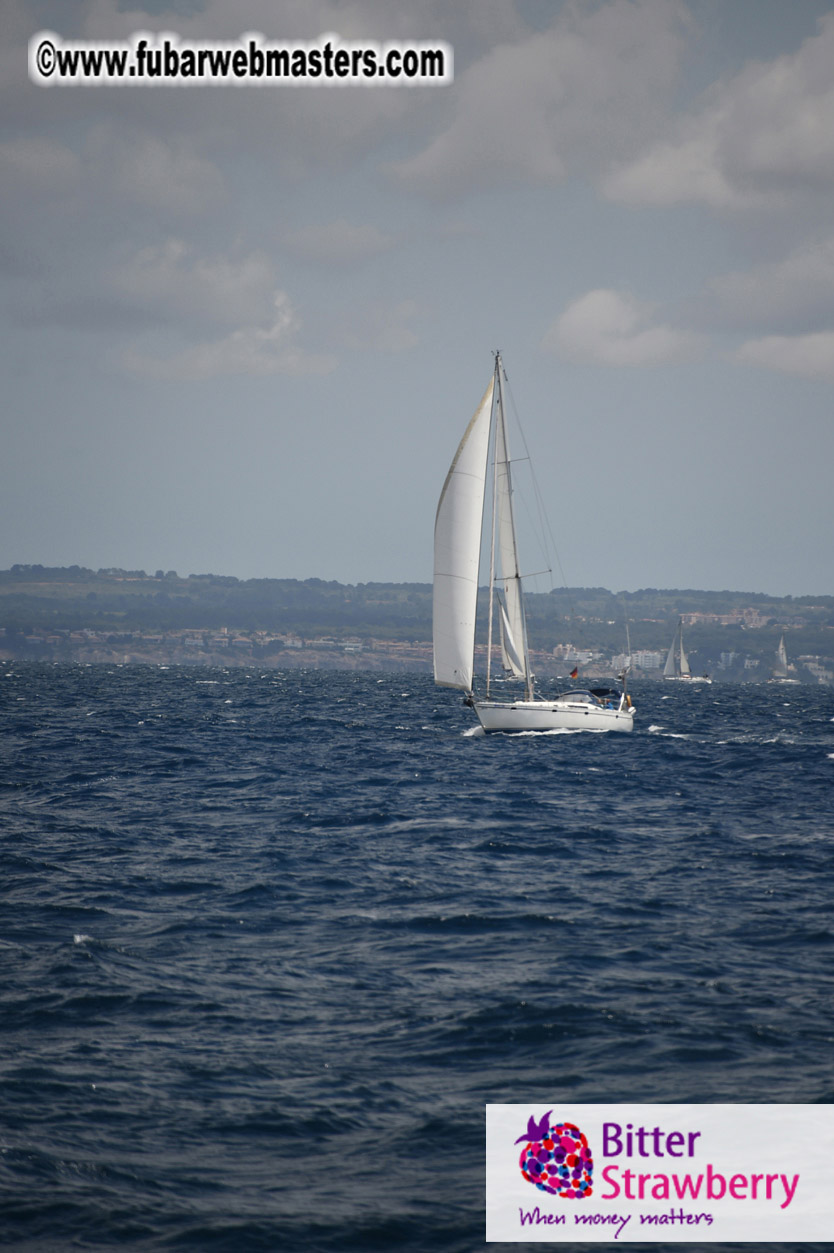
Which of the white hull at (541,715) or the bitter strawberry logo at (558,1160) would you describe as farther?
the white hull at (541,715)

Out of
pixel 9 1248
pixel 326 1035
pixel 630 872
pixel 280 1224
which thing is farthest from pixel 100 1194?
pixel 630 872

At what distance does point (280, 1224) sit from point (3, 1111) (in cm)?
336

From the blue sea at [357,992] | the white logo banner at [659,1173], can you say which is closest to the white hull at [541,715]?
the blue sea at [357,992]

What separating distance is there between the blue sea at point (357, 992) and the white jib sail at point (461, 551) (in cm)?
1587

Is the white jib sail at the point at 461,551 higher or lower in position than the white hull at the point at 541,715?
higher

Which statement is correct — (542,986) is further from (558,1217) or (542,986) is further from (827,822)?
(827,822)

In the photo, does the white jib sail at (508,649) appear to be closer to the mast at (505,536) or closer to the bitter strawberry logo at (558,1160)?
the mast at (505,536)

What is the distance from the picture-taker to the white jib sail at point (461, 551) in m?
46.7

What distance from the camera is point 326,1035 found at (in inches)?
495

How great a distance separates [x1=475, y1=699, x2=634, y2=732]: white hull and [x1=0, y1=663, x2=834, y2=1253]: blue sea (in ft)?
56.0

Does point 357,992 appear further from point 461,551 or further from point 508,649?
point 508,649

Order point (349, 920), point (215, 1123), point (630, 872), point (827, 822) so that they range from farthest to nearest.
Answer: point (827, 822), point (630, 872), point (349, 920), point (215, 1123)

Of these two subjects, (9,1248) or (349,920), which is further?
(349,920)

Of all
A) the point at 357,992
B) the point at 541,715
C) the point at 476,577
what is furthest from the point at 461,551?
the point at 357,992
